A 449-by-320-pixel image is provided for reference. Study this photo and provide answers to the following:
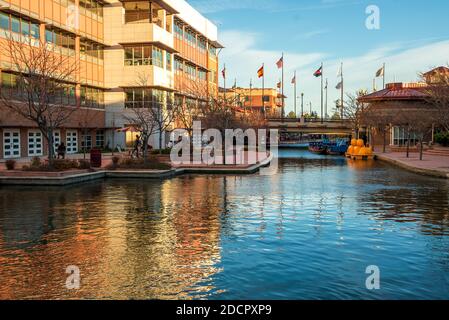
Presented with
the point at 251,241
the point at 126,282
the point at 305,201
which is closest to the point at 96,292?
the point at 126,282

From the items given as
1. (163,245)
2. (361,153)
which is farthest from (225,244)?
(361,153)

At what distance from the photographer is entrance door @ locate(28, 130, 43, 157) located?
4346 cm

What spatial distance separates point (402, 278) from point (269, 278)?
2.33 meters

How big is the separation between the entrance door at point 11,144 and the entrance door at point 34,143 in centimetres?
185

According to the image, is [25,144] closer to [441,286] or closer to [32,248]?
[32,248]

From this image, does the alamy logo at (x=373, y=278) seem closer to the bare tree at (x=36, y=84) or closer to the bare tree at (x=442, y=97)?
the bare tree at (x=36, y=84)

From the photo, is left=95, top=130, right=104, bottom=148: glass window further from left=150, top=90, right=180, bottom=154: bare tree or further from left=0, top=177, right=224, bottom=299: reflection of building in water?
left=0, top=177, right=224, bottom=299: reflection of building in water

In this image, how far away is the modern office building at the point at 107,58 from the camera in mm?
43688

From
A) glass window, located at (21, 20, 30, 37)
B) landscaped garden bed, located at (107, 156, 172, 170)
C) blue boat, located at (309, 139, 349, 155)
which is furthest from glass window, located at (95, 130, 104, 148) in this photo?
blue boat, located at (309, 139, 349, 155)

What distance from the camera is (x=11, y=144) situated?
1599 inches

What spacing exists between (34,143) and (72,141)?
6.68 m

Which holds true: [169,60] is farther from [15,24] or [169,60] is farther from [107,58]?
[15,24]

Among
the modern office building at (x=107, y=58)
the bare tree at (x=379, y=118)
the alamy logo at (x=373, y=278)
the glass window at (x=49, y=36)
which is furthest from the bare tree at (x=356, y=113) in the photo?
the alamy logo at (x=373, y=278)

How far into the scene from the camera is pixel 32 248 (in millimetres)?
11125
